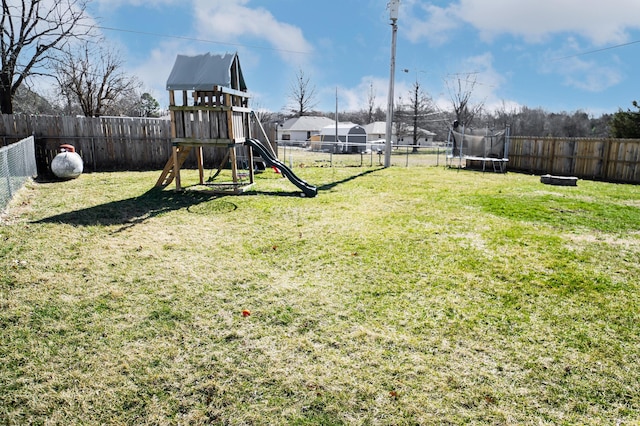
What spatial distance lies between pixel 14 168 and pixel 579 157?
18995 millimetres

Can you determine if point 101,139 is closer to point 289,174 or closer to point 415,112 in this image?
point 289,174

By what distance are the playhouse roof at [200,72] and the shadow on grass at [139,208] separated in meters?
2.59

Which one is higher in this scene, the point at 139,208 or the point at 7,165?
the point at 7,165

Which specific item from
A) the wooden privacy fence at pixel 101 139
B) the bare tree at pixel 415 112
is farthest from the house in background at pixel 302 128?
the wooden privacy fence at pixel 101 139

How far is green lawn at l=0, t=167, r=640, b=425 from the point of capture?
8.46 feet

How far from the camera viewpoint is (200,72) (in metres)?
9.36

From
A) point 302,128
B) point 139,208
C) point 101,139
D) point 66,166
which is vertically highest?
point 302,128

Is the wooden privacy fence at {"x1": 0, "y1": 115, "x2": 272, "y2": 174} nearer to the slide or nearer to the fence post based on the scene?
the slide

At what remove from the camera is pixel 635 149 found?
1462 centimetres

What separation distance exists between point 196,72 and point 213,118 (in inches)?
44.6

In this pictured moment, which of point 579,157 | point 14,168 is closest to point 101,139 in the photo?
point 14,168

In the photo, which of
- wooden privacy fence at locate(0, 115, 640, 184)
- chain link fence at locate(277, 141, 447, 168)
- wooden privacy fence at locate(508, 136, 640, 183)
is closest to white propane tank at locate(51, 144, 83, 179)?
wooden privacy fence at locate(0, 115, 640, 184)

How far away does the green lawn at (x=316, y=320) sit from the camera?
2.58 meters

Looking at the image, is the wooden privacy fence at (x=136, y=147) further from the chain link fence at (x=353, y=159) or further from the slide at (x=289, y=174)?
the slide at (x=289, y=174)
